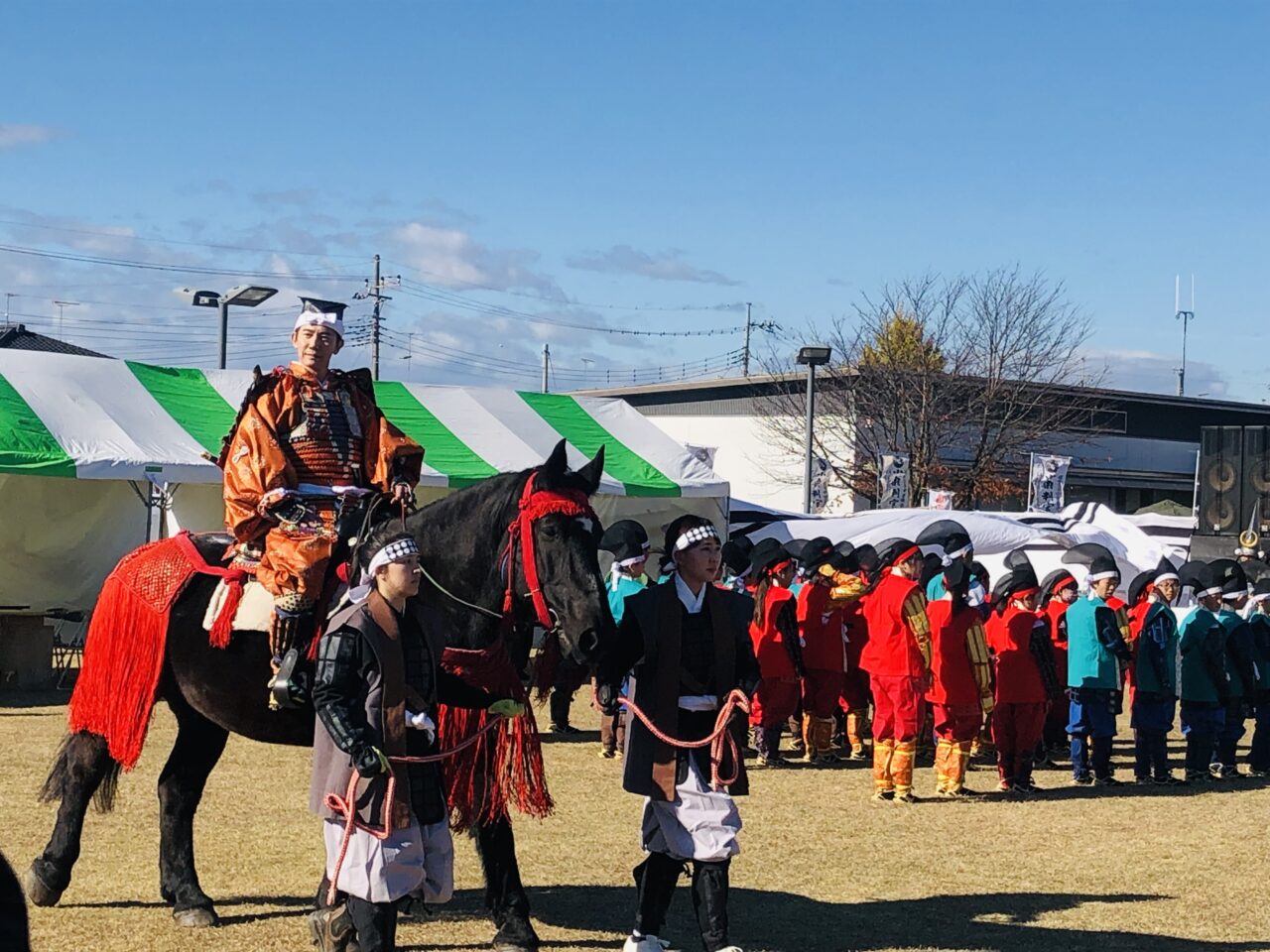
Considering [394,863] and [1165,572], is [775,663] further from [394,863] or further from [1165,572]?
[394,863]

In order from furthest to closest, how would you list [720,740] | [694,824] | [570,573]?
[720,740]
[694,824]
[570,573]

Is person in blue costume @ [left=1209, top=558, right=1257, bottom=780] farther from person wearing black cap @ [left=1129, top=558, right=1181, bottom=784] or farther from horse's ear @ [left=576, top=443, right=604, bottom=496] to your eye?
horse's ear @ [left=576, top=443, right=604, bottom=496]

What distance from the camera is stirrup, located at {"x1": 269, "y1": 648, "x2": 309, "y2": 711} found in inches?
226

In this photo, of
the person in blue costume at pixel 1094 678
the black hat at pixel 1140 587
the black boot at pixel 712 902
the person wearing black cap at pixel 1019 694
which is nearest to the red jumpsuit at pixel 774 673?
the person wearing black cap at pixel 1019 694

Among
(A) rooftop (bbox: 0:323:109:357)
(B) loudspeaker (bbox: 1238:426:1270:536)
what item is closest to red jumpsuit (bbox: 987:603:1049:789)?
(B) loudspeaker (bbox: 1238:426:1270:536)

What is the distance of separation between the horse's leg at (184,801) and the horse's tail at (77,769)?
0.25 metres

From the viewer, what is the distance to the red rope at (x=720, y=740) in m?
6.02

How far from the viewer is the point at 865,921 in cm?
704

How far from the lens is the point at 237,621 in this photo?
6.41m

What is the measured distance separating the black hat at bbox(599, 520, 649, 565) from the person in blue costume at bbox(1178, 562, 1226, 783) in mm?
4603

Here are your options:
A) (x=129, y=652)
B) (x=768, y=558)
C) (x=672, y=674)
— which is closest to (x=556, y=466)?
(x=672, y=674)

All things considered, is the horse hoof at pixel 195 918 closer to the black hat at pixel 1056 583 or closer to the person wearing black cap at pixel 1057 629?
the person wearing black cap at pixel 1057 629

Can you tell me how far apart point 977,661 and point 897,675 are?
2.60 ft

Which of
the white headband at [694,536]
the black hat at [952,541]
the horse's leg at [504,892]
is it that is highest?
the white headband at [694,536]
